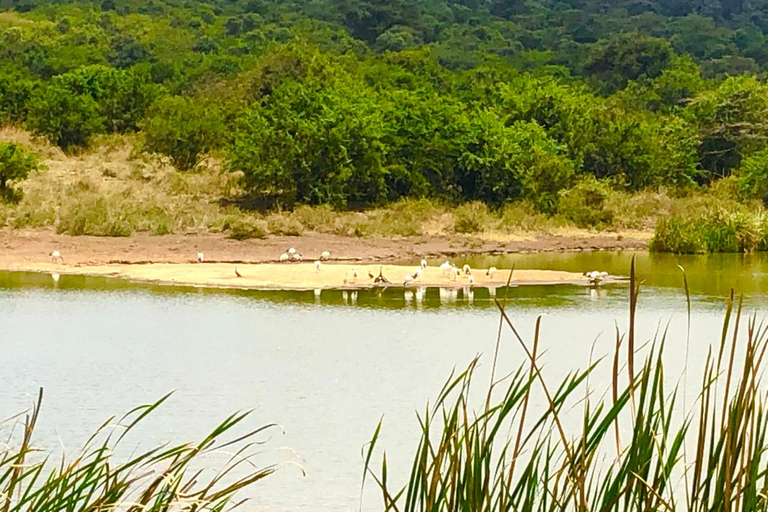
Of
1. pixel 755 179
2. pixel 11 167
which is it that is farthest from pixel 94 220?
pixel 755 179

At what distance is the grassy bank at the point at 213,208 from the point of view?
21531mm

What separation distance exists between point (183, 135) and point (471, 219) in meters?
6.83

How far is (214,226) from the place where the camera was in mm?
21984

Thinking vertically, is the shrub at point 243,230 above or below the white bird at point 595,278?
above

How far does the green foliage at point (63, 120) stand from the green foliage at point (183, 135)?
1.28 m

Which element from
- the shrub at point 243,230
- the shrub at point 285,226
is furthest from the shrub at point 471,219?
the shrub at point 243,230

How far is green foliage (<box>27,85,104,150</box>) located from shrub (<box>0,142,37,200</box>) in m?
5.17

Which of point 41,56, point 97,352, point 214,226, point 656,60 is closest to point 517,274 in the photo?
point 214,226

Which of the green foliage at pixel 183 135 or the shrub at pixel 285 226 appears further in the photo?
the green foliage at pixel 183 135

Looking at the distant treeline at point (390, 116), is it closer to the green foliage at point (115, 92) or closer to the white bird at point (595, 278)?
the green foliage at point (115, 92)

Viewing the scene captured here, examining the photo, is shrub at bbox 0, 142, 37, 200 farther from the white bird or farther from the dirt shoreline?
the white bird

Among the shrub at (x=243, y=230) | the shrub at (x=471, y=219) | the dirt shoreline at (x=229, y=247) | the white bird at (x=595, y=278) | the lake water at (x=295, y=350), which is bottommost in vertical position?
the lake water at (x=295, y=350)

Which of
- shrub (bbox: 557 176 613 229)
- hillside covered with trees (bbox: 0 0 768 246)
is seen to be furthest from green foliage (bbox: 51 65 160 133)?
shrub (bbox: 557 176 613 229)

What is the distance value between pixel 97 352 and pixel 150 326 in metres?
1.70
